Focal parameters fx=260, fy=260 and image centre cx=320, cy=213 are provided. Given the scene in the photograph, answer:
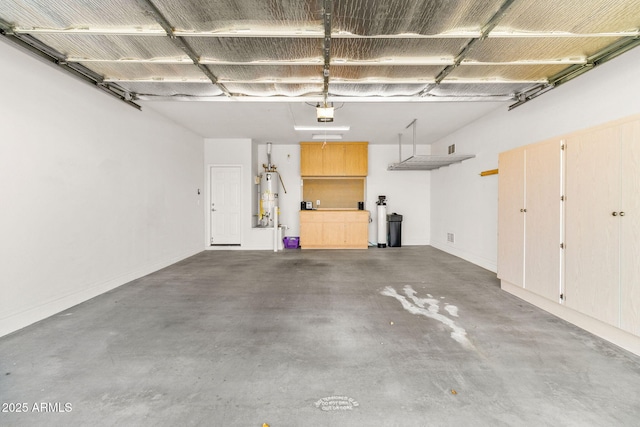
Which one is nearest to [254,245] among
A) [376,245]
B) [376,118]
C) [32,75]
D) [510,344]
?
[376,245]

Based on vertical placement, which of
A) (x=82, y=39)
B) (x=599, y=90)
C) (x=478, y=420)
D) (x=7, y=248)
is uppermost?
(x=82, y=39)

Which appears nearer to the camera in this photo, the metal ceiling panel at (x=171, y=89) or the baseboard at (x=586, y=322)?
the baseboard at (x=586, y=322)

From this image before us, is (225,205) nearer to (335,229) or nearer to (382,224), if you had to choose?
(335,229)

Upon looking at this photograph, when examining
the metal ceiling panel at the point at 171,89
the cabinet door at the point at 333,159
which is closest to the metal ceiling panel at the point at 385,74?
the metal ceiling panel at the point at 171,89

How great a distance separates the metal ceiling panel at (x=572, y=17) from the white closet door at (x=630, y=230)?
864 mm

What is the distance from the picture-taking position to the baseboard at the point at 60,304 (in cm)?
248

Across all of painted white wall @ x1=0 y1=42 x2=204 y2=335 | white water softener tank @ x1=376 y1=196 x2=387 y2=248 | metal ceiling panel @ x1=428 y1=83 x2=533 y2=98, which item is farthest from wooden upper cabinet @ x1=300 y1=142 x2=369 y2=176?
metal ceiling panel @ x1=428 y1=83 x2=533 y2=98

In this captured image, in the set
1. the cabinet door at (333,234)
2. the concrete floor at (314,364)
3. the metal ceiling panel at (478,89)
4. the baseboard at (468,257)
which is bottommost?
the concrete floor at (314,364)

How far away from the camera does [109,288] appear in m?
3.68

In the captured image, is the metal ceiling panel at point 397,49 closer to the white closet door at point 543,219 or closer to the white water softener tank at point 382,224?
the white closet door at point 543,219

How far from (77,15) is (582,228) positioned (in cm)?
492

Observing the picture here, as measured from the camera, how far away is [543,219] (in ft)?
9.71

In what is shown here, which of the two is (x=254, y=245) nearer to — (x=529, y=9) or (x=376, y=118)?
(x=376, y=118)

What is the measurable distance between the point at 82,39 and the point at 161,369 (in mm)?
3018
